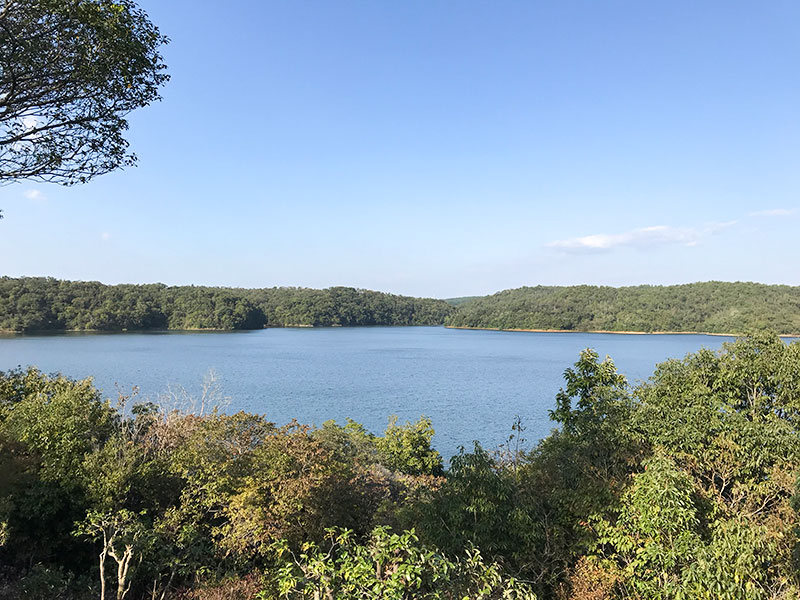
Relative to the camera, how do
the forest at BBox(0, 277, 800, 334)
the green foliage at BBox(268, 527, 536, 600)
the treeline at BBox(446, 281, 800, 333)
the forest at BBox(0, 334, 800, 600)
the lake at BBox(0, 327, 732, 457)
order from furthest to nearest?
the treeline at BBox(446, 281, 800, 333), the forest at BBox(0, 277, 800, 334), the lake at BBox(0, 327, 732, 457), the forest at BBox(0, 334, 800, 600), the green foliage at BBox(268, 527, 536, 600)

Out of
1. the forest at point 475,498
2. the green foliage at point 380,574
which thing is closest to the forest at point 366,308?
the forest at point 475,498

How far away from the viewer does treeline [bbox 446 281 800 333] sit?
77.0 m

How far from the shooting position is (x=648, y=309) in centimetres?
9556

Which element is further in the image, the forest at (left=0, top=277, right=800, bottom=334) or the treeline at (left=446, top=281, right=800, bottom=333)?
the treeline at (left=446, top=281, right=800, bottom=333)

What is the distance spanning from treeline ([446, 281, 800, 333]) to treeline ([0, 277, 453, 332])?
77.1ft

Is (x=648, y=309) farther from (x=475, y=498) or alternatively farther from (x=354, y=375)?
(x=475, y=498)

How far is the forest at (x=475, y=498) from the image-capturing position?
6527mm

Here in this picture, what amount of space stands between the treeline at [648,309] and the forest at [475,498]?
71.3 m

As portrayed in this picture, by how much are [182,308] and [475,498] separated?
92.8m

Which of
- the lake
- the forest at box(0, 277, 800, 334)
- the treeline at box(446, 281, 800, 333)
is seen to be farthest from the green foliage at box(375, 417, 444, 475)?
the treeline at box(446, 281, 800, 333)

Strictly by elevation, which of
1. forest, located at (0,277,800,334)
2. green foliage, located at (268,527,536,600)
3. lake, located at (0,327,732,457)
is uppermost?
forest, located at (0,277,800,334)

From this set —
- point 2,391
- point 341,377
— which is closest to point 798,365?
point 2,391

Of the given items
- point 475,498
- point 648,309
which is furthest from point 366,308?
point 475,498

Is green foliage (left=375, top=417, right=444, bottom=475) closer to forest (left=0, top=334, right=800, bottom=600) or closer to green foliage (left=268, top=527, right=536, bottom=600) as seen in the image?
forest (left=0, top=334, right=800, bottom=600)
